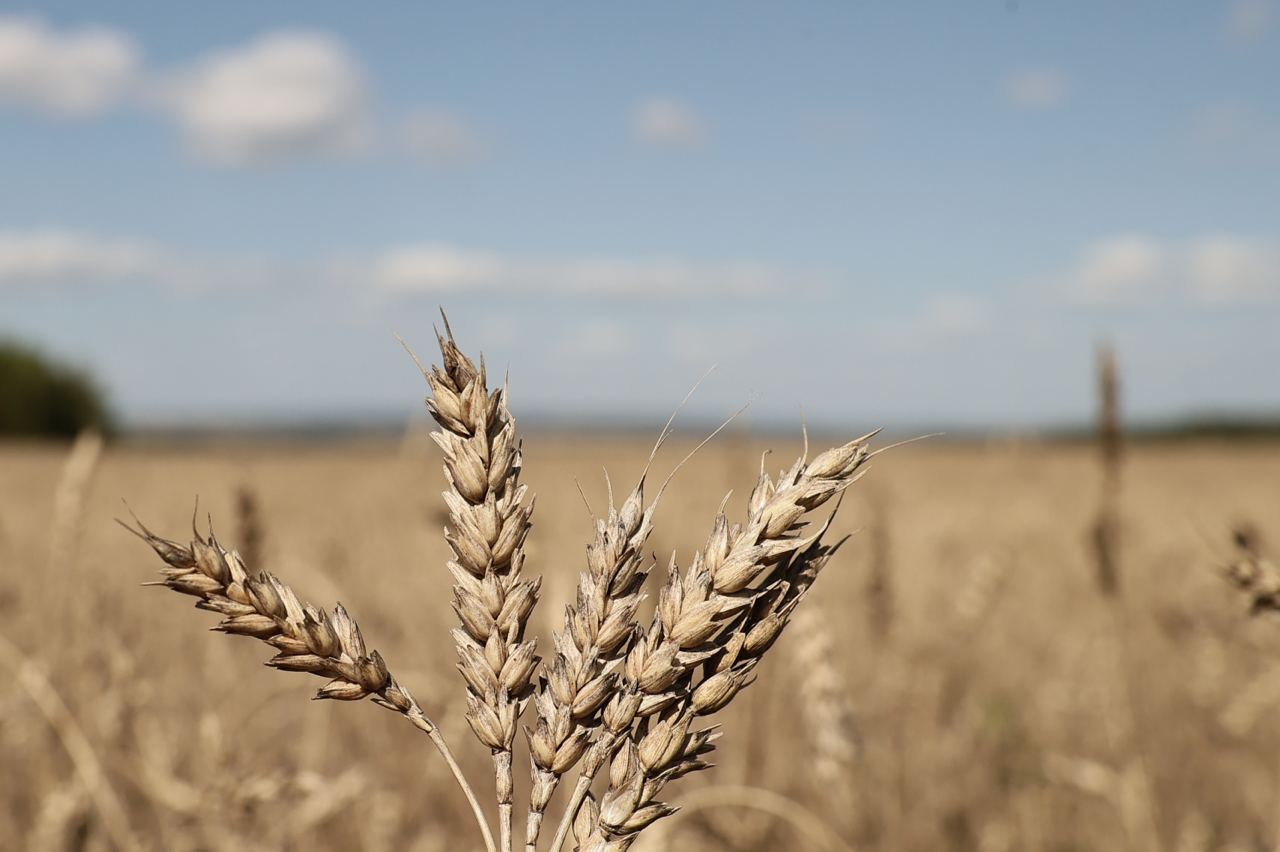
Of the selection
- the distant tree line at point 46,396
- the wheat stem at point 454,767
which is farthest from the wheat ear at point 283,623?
the distant tree line at point 46,396

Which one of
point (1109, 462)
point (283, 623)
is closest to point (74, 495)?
point (283, 623)

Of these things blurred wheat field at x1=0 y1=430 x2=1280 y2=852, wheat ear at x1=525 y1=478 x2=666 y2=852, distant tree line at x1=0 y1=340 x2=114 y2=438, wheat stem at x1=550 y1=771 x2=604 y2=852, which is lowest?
blurred wheat field at x1=0 y1=430 x2=1280 y2=852

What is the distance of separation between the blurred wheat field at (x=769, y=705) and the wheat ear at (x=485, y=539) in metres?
1.08

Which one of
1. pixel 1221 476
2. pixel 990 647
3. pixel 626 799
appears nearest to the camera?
pixel 626 799

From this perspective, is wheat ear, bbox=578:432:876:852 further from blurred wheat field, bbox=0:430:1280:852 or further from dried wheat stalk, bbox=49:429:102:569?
dried wheat stalk, bbox=49:429:102:569

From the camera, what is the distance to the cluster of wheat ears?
2.59 ft

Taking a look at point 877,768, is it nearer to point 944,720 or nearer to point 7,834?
point 944,720

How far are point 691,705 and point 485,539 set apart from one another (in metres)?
0.22

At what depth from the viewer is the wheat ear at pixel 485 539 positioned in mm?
791

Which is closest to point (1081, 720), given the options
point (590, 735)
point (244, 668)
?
point (244, 668)

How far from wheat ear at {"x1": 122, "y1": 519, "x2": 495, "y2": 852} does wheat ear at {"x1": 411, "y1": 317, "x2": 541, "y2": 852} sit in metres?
0.05

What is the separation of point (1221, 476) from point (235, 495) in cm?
2269

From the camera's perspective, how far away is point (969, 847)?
4016mm

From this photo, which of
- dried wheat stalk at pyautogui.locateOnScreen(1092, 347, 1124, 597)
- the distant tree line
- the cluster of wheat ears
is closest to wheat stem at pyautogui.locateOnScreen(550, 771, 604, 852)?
the cluster of wheat ears
